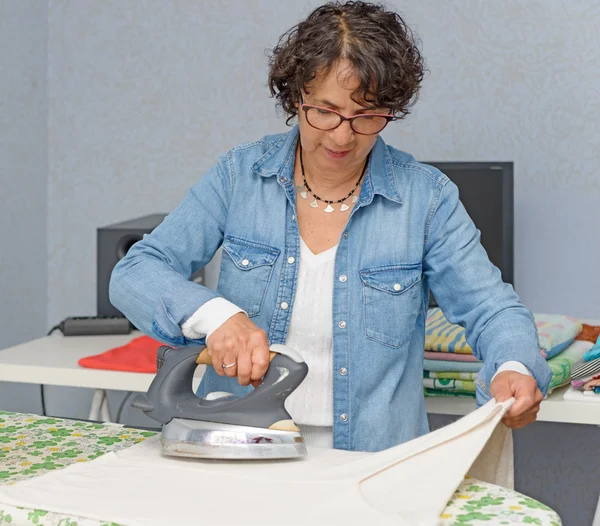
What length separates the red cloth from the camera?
1.94 meters

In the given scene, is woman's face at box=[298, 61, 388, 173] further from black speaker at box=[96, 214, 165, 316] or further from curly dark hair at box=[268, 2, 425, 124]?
black speaker at box=[96, 214, 165, 316]

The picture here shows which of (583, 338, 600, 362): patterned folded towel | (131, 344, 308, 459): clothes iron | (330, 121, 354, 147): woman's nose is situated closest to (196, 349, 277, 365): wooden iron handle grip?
(131, 344, 308, 459): clothes iron

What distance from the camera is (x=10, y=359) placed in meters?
2.01

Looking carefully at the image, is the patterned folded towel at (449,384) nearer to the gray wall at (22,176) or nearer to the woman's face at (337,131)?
the woman's face at (337,131)

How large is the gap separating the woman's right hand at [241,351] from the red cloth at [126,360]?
0.87 metres

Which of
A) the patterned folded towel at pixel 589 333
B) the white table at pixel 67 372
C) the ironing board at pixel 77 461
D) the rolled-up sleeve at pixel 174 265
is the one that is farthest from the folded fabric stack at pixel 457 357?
the ironing board at pixel 77 461

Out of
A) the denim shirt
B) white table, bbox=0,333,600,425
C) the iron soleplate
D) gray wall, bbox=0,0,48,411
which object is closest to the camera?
the iron soleplate

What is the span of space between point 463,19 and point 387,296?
4.45 ft

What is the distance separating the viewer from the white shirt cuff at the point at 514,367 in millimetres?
1155

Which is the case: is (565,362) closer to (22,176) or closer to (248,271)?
(248,271)

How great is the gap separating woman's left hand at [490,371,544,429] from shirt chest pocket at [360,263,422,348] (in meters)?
0.21

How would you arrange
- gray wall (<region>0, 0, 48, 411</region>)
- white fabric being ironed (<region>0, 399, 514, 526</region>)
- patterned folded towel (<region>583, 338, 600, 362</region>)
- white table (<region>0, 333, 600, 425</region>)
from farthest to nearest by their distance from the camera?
gray wall (<region>0, 0, 48, 411</region>)
patterned folded towel (<region>583, 338, 600, 362</region>)
white table (<region>0, 333, 600, 425</region>)
white fabric being ironed (<region>0, 399, 514, 526</region>)

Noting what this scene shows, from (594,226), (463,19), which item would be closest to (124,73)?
(463,19)

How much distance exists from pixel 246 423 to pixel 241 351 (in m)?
0.09
